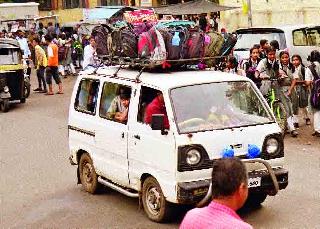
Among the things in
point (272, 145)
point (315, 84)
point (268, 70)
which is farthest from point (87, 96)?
point (315, 84)

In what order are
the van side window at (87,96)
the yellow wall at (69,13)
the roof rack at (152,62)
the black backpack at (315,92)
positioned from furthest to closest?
the yellow wall at (69,13) → the black backpack at (315,92) → the van side window at (87,96) → the roof rack at (152,62)

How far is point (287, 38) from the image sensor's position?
16.6m

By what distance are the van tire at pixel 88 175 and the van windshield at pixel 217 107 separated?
215 centimetres

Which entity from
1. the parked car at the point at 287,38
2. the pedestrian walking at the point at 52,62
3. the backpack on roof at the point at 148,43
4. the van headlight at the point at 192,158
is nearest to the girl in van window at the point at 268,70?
the parked car at the point at 287,38

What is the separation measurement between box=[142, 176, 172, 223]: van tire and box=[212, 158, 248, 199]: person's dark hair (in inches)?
163

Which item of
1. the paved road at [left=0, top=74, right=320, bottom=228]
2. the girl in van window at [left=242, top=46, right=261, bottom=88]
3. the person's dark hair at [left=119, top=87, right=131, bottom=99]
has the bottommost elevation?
the paved road at [left=0, top=74, right=320, bottom=228]

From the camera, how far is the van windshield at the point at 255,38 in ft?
55.0

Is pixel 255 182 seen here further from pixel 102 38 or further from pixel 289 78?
pixel 289 78

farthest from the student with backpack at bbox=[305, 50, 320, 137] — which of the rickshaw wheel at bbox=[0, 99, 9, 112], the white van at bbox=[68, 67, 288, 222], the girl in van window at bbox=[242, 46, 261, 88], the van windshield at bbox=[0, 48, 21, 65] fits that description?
the van windshield at bbox=[0, 48, 21, 65]

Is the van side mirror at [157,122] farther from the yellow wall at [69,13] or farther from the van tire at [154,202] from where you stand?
the yellow wall at [69,13]

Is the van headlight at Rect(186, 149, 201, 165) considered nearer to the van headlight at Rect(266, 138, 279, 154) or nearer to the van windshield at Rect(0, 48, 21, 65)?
the van headlight at Rect(266, 138, 279, 154)

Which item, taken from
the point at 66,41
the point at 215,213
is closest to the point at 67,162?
the point at 215,213

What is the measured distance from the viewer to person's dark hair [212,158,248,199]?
3480mm

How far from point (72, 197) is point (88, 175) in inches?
14.7
